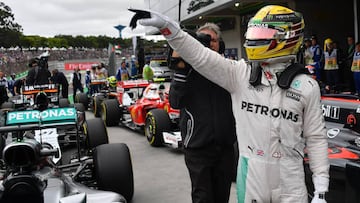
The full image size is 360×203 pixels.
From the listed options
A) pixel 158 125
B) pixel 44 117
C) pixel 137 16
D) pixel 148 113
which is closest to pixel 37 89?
pixel 148 113

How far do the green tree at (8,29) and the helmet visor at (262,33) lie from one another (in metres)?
56.0

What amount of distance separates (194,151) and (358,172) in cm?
105

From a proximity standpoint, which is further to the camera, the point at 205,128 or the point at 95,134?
the point at 95,134

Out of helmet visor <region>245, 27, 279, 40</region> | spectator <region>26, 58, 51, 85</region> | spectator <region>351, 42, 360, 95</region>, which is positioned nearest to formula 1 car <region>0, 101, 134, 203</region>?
helmet visor <region>245, 27, 279, 40</region>

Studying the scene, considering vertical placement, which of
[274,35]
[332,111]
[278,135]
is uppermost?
[274,35]

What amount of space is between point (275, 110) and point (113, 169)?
8.11 feet

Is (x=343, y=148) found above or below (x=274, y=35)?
below

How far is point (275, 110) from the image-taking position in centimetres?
208

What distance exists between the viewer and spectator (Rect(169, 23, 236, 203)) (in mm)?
2762

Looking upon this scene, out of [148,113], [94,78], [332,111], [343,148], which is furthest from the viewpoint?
[94,78]

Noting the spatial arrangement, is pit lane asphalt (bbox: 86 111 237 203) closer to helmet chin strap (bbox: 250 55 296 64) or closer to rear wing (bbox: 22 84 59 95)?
helmet chin strap (bbox: 250 55 296 64)

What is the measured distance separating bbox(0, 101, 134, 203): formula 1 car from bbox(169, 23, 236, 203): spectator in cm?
66

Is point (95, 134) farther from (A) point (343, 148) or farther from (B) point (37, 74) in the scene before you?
(B) point (37, 74)

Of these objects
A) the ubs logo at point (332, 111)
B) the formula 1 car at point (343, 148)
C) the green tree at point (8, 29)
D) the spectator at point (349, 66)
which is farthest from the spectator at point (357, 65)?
the green tree at point (8, 29)
